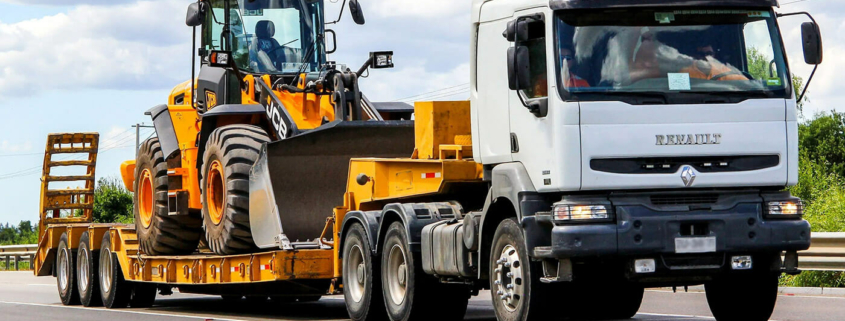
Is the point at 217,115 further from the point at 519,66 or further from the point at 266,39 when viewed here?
the point at 519,66

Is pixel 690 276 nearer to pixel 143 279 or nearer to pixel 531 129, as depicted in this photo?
pixel 531 129

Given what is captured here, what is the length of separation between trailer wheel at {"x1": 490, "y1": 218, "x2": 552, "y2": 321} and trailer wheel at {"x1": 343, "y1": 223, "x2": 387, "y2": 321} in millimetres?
2355

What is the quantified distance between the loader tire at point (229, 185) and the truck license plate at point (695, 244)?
6291mm

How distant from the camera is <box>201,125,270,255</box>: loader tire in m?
14.9

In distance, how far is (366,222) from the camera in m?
13.0

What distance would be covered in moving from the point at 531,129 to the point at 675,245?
1.46 meters

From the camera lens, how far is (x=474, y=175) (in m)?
12.3

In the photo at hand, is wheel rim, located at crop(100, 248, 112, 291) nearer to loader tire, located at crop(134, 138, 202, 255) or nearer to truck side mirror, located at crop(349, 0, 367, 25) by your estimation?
loader tire, located at crop(134, 138, 202, 255)

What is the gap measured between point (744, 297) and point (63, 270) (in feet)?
41.9

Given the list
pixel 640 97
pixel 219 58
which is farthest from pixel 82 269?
pixel 640 97

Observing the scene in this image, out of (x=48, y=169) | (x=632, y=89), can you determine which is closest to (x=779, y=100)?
(x=632, y=89)

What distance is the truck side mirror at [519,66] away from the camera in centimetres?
1004

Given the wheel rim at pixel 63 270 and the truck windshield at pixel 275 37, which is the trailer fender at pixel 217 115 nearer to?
the truck windshield at pixel 275 37

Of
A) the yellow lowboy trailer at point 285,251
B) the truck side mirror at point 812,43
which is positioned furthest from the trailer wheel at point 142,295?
the truck side mirror at point 812,43
